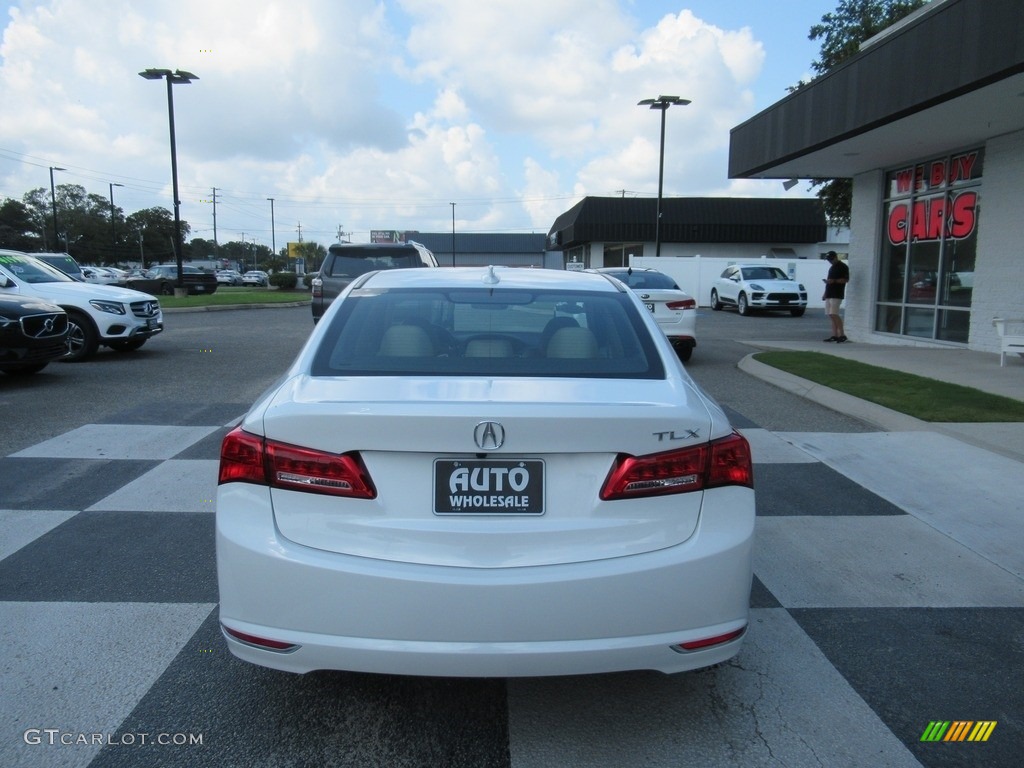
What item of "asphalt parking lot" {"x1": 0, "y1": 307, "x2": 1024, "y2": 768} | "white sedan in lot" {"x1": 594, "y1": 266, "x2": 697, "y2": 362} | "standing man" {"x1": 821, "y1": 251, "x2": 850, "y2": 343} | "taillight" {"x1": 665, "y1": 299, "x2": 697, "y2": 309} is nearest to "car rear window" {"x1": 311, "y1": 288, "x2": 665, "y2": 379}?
"asphalt parking lot" {"x1": 0, "y1": 307, "x2": 1024, "y2": 768}

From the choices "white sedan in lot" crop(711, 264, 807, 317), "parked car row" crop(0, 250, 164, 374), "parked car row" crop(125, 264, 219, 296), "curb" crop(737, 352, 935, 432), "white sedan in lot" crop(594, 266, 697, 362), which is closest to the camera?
"curb" crop(737, 352, 935, 432)

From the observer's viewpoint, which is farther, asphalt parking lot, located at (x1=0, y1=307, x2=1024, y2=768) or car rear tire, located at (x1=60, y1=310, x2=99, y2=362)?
car rear tire, located at (x1=60, y1=310, x2=99, y2=362)

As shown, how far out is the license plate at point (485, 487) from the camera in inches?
102

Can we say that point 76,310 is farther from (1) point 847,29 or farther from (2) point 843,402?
(1) point 847,29

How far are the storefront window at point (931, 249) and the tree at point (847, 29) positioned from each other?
14815 mm

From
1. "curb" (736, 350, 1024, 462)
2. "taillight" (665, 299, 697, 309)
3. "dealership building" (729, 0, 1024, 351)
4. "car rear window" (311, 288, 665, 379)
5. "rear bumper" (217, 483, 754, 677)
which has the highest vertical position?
"dealership building" (729, 0, 1024, 351)

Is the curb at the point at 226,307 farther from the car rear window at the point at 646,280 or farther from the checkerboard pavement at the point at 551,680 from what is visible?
the checkerboard pavement at the point at 551,680

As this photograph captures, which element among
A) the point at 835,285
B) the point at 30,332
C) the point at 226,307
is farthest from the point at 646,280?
Result: the point at 226,307

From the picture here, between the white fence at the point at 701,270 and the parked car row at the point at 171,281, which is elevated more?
the white fence at the point at 701,270

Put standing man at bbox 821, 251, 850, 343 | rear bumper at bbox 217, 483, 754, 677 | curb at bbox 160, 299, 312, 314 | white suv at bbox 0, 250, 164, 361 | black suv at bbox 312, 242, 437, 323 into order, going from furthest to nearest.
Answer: curb at bbox 160, 299, 312, 314
standing man at bbox 821, 251, 850, 343
black suv at bbox 312, 242, 437, 323
white suv at bbox 0, 250, 164, 361
rear bumper at bbox 217, 483, 754, 677

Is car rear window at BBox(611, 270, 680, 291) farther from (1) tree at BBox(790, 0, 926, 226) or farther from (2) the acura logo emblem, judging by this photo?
(1) tree at BBox(790, 0, 926, 226)

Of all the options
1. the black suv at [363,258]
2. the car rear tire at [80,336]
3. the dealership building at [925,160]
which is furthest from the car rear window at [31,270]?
the dealership building at [925,160]

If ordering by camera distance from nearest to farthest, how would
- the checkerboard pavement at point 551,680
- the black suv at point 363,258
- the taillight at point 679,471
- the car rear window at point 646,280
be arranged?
the taillight at point 679,471
the checkerboard pavement at point 551,680
the car rear window at point 646,280
the black suv at point 363,258

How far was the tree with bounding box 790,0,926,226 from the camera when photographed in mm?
30766
